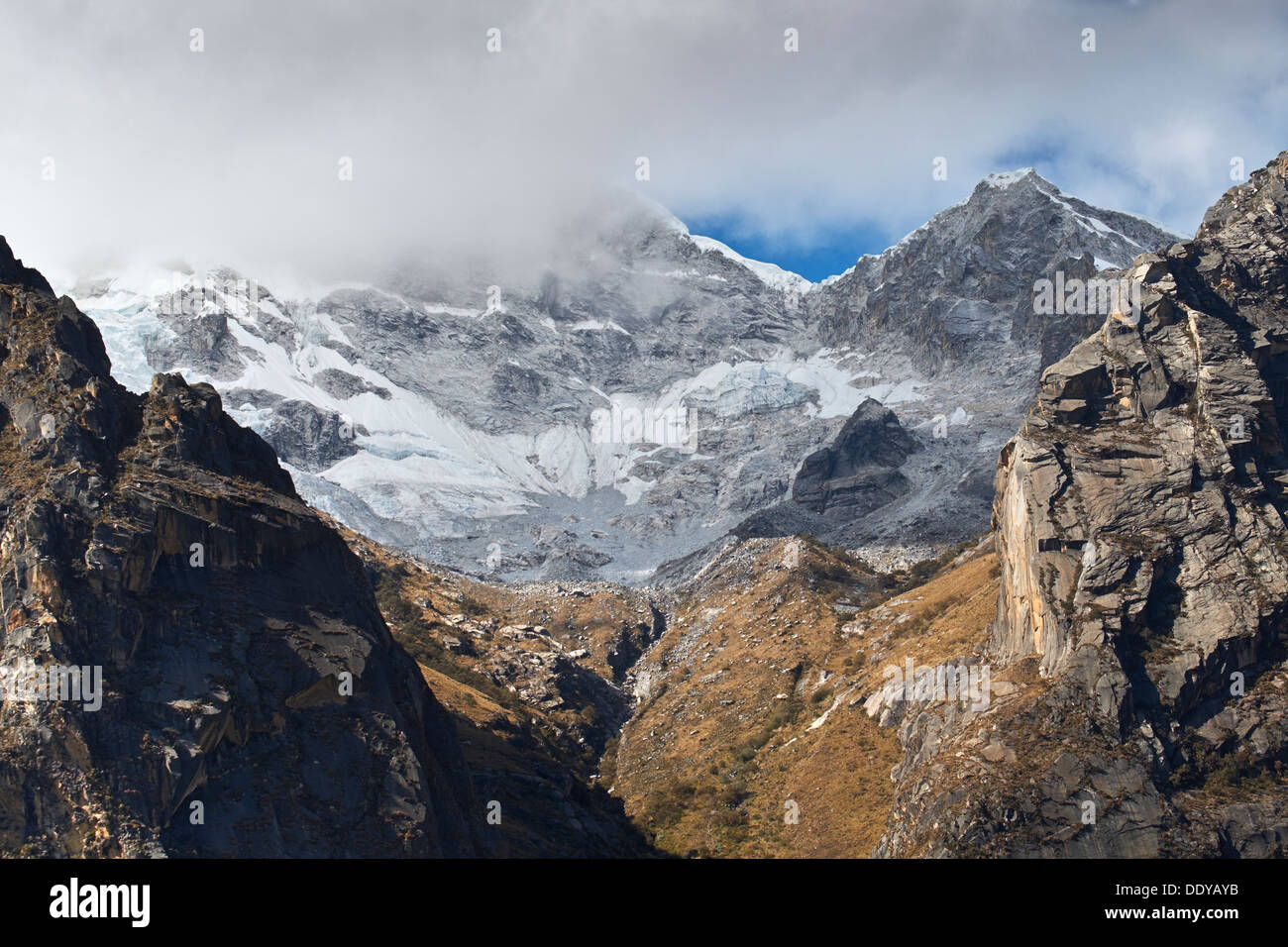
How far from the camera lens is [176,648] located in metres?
64.5

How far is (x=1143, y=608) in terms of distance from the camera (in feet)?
268

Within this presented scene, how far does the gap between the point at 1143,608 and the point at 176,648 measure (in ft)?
198

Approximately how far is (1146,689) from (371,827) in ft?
161

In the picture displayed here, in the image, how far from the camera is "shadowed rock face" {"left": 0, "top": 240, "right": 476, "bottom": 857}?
59.0 metres

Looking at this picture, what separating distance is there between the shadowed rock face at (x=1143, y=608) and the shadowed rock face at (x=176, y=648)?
108 feet

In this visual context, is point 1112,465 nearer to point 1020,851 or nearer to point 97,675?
point 1020,851

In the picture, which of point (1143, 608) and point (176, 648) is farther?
point (1143, 608)

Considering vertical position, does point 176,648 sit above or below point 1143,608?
below

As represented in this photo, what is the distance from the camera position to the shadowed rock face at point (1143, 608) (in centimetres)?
7288

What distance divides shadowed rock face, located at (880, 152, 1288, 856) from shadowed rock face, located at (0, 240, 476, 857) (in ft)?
108

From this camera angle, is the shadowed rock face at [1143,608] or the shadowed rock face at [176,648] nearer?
the shadowed rock face at [176,648]

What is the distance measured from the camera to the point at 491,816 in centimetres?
8119

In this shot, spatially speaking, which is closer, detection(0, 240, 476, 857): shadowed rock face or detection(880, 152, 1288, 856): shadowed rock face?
detection(0, 240, 476, 857): shadowed rock face

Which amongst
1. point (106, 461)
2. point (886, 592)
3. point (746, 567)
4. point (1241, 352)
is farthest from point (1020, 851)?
point (746, 567)
